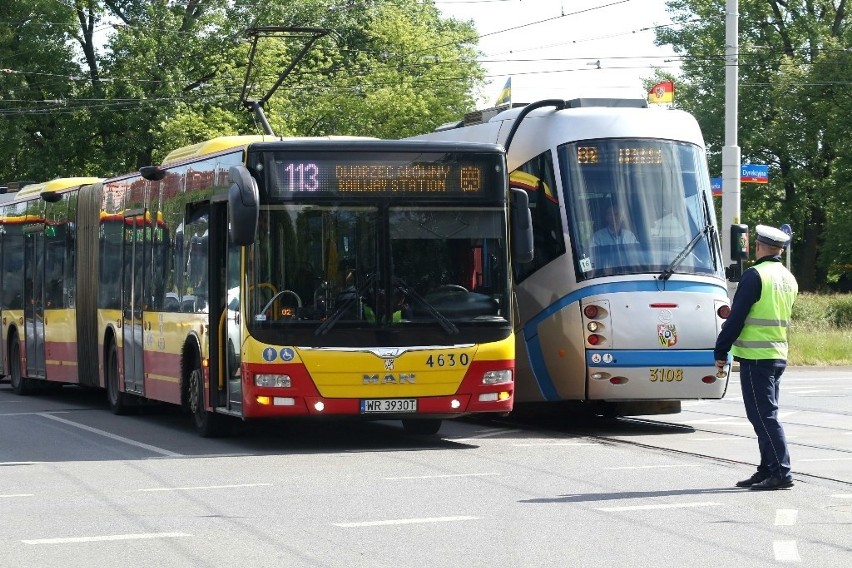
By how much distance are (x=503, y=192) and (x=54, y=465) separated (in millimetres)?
4764

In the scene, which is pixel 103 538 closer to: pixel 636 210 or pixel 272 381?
pixel 272 381

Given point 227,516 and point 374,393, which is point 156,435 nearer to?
point 374,393

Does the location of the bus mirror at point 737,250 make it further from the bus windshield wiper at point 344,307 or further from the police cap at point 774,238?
the police cap at point 774,238

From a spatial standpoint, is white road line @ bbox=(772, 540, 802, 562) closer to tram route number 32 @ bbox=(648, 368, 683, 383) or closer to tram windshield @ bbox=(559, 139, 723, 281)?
tram route number 32 @ bbox=(648, 368, 683, 383)

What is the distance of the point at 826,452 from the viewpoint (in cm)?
1444

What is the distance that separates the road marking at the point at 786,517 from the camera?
9823 mm

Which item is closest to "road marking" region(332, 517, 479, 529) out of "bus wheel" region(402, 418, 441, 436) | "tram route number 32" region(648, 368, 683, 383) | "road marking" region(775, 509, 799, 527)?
"road marking" region(775, 509, 799, 527)

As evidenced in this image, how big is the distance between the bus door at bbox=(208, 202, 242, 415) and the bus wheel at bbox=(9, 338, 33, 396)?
9845mm

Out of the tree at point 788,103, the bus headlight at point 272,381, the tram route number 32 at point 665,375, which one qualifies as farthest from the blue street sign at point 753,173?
the tree at point 788,103

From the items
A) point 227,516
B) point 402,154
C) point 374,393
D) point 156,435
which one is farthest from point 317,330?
point 227,516

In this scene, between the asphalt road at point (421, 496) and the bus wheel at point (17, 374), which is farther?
the bus wheel at point (17, 374)

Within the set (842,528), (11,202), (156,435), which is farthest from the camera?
(11,202)

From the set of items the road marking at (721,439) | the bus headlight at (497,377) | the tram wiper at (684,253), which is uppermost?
the tram wiper at (684,253)

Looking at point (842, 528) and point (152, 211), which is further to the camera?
point (152, 211)
